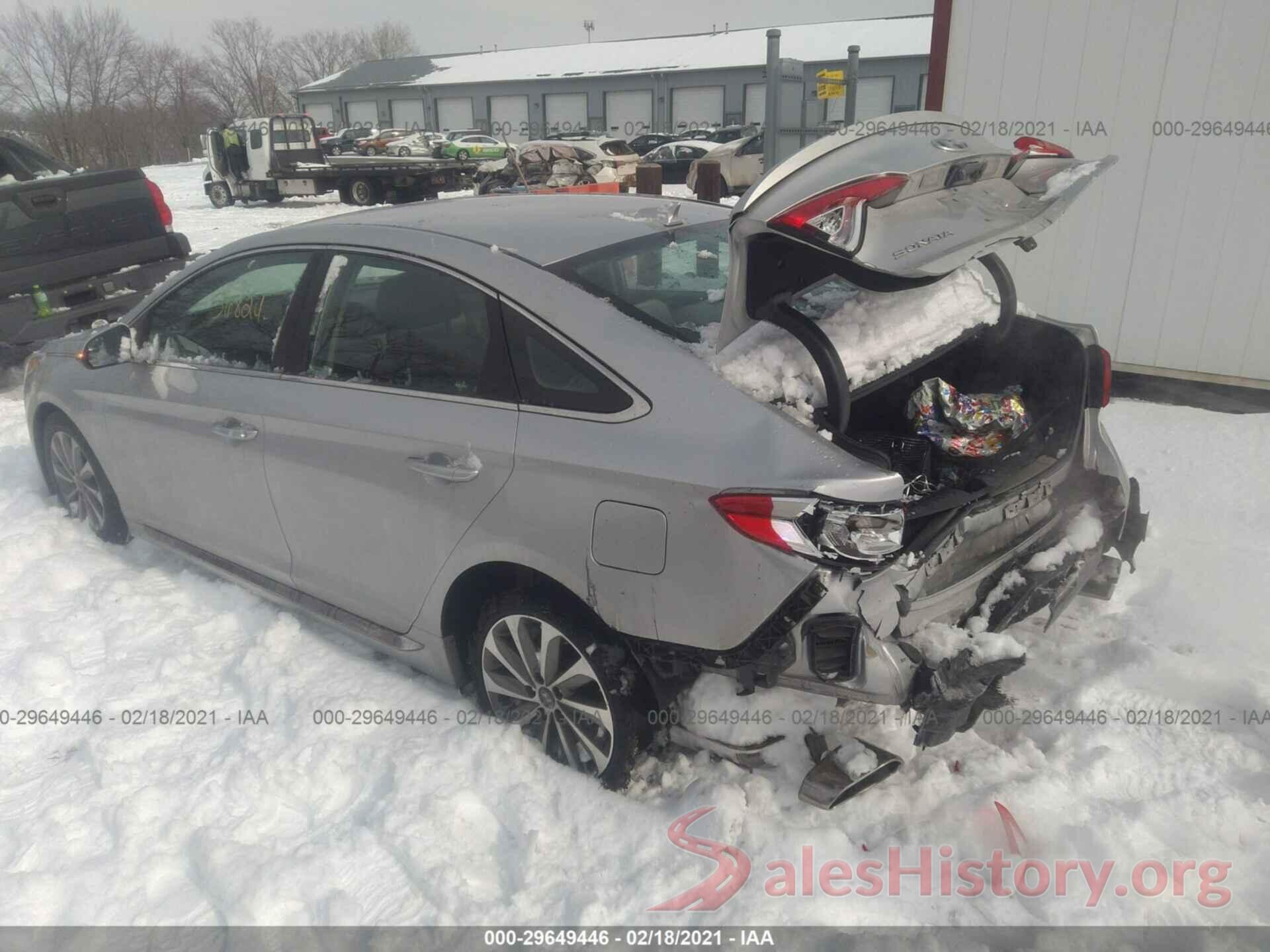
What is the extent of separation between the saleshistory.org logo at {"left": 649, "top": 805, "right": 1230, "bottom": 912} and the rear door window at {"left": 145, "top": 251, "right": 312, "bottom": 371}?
239 centimetres

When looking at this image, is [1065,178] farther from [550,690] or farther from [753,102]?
[753,102]

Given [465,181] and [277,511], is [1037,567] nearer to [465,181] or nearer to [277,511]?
[277,511]

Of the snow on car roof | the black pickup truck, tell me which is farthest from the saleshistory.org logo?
the snow on car roof

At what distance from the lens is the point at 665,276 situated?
2.92 m

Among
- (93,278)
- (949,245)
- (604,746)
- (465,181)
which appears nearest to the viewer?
(949,245)

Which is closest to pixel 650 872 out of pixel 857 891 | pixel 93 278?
pixel 857 891

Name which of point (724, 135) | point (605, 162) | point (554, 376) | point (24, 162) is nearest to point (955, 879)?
point (554, 376)

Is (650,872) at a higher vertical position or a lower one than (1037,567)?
lower

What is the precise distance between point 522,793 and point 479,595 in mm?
626

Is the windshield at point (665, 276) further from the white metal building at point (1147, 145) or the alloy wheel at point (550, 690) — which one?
the white metal building at point (1147, 145)

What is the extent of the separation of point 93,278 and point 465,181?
1805 cm

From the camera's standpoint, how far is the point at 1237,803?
8.14 ft

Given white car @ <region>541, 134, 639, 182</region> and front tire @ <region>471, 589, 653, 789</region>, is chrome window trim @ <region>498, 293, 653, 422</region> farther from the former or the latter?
white car @ <region>541, 134, 639, 182</region>

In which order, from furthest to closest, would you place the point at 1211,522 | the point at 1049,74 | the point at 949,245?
1. the point at 1049,74
2. the point at 1211,522
3. the point at 949,245
